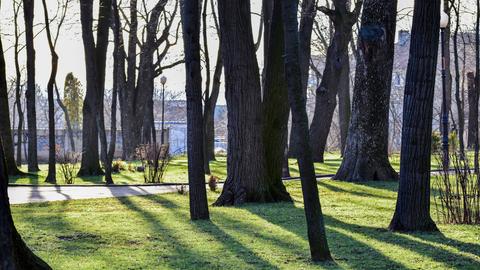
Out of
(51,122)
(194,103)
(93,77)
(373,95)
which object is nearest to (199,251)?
(194,103)

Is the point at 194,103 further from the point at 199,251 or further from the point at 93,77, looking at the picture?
the point at 93,77

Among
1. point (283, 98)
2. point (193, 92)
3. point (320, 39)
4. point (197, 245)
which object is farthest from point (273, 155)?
point (320, 39)

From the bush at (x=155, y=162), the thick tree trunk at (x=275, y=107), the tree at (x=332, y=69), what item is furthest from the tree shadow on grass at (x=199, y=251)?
the tree at (x=332, y=69)

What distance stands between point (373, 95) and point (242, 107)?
16.8 feet

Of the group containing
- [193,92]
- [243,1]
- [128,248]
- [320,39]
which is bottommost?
[128,248]

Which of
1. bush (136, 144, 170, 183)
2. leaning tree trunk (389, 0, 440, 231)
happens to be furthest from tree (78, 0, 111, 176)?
leaning tree trunk (389, 0, 440, 231)

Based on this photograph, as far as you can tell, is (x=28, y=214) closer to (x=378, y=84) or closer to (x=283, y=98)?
(x=283, y=98)

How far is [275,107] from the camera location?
1578 centimetres

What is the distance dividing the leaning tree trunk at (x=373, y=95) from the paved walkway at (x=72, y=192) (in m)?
4.53

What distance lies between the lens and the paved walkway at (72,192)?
1767 centimetres

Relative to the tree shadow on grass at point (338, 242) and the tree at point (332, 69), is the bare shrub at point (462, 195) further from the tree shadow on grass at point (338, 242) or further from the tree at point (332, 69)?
the tree at point (332, 69)

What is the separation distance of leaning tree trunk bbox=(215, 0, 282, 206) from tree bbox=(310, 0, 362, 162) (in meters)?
8.99

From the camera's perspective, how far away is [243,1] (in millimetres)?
15102

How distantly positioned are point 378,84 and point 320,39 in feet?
86.5
